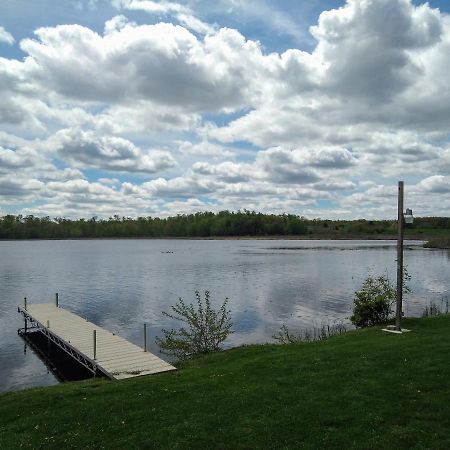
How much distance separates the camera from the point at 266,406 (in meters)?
10.3

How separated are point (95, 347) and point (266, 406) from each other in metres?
10.8

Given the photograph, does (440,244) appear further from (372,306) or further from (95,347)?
(95,347)

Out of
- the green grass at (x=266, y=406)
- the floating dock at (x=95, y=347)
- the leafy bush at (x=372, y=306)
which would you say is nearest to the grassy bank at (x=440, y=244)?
the leafy bush at (x=372, y=306)

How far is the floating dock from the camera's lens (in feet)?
56.4

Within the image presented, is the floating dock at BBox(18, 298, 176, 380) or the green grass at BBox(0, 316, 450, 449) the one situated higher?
the green grass at BBox(0, 316, 450, 449)

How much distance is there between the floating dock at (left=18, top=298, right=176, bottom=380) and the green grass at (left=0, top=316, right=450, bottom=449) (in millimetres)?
1908

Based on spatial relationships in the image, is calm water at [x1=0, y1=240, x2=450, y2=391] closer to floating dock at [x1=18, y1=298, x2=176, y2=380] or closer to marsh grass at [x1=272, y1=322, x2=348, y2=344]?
marsh grass at [x1=272, y1=322, x2=348, y2=344]

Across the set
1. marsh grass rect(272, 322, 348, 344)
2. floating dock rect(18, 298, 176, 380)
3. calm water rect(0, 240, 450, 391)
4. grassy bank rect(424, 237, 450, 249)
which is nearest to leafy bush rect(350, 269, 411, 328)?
marsh grass rect(272, 322, 348, 344)

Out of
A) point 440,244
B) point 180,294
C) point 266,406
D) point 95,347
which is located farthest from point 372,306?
point 440,244

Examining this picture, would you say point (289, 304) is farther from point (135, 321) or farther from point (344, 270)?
point (344, 270)

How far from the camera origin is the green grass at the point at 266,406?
8.73m

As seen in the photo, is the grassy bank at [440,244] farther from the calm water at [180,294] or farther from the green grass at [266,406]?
the green grass at [266,406]

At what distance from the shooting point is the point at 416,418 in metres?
9.05

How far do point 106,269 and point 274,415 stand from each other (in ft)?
212
